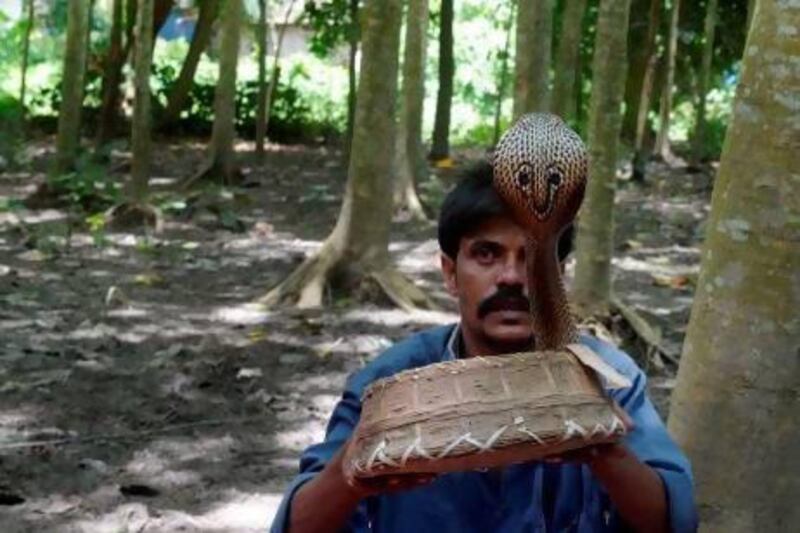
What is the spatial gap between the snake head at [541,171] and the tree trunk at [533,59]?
549 centimetres

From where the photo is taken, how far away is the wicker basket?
5.39 feet

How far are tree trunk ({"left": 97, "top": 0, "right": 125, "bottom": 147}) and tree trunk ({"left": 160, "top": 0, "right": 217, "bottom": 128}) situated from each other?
1115 millimetres

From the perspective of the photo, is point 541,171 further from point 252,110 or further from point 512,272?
point 252,110

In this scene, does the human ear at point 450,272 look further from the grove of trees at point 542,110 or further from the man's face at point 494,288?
the grove of trees at point 542,110

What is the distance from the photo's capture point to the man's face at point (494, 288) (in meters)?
2.01

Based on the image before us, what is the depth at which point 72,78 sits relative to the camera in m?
12.2

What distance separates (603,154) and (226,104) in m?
7.79

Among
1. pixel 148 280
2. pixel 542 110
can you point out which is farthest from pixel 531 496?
pixel 148 280

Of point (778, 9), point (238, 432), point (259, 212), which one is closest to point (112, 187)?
point (259, 212)

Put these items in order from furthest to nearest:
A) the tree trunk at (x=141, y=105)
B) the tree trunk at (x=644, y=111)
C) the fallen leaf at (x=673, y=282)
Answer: the tree trunk at (x=644, y=111) < the tree trunk at (x=141, y=105) < the fallen leaf at (x=673, y=282)

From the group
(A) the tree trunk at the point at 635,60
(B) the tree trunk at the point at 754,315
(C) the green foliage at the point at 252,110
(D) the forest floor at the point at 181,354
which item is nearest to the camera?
(B) the tree trunk at the point at 754,315

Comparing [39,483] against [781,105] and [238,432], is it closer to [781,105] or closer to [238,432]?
[238,432]

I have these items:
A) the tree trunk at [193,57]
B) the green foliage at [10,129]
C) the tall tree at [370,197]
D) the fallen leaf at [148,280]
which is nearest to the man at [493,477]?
the tall tree at [370,197]

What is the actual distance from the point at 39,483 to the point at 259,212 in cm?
790
